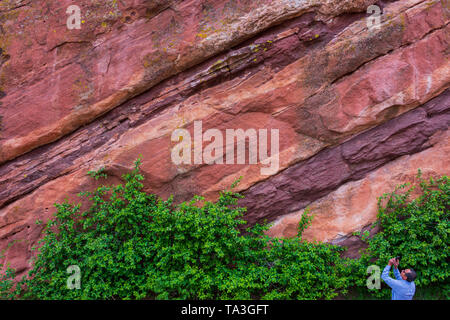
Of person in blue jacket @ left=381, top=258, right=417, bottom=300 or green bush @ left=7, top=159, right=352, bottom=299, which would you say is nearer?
person in blue jacket @ left=381, top=258, right=417, bottom=300

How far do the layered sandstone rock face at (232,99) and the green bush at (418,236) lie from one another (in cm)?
28

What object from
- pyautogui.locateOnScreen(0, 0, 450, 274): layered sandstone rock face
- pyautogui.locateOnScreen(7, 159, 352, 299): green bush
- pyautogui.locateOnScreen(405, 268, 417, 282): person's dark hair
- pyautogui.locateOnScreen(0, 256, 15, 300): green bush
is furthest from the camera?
pyautogui.locateOnScreen(0, 0, 450, 274): layered sandstone rock face

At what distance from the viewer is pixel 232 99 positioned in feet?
17.9

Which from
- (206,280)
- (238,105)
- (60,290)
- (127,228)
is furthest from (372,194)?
(60,290)

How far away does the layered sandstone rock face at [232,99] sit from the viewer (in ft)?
17.5

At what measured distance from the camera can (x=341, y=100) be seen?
5402 millimetres

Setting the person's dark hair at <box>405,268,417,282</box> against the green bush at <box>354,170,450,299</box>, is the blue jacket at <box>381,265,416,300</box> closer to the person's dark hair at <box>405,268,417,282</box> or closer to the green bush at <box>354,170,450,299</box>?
the person's dark hair at <box>405,268,417,282</box>

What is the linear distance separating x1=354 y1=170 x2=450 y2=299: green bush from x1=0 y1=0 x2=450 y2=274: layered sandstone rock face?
0.91 ft

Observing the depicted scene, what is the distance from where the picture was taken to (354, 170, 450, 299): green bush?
186 inches

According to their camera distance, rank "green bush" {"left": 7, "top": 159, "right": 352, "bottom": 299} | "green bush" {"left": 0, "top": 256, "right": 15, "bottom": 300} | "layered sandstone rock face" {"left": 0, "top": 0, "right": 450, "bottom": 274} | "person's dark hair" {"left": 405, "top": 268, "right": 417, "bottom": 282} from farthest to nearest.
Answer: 1. "layered sandstone rock face" {"left": 0, "top": 0, "right": 450, "bottom": 274}
2. "green bush" {"left": 0, "top": 256, "right": 15, "bottom": 300}
3. "green bush" {"left": 7, "top": 159, "right": 352, "bottom": 299}
4. "person's dark hair" {"left": 405, "top": 268, "right": 417, "bottom": 282}

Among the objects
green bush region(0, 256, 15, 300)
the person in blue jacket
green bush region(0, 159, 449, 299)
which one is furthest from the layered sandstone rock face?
the person in blue jacket

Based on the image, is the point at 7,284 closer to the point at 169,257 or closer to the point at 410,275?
the point at 169,257

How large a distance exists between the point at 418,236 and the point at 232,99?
3.77m

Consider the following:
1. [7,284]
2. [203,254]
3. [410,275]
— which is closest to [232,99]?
[203,254]
